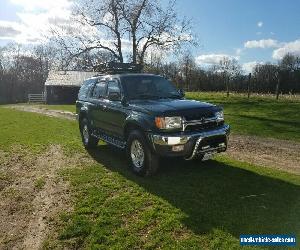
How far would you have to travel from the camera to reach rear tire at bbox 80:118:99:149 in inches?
447

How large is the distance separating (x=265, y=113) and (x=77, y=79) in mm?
39399

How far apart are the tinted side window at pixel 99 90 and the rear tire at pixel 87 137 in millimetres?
1059

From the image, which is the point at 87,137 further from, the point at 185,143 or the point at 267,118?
the point at 267,118

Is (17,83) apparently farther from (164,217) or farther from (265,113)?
(164,217)

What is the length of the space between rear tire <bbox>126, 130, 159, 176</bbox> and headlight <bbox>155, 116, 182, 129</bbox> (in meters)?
0.60

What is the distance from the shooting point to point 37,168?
962 cm

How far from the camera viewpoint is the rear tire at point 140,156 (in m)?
7.83

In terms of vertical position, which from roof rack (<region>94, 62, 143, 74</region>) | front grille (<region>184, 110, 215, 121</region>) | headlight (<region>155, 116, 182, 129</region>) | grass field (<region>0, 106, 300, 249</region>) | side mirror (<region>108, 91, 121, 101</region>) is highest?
roof rack (<region>94, 62, 143, 74</region>)

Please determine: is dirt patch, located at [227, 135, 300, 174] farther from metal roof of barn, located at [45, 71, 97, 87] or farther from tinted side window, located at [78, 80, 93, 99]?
metal roof of barn, located at [45, 71, 97, 87]

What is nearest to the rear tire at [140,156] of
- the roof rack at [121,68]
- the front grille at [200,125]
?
the front grille at [200,125]

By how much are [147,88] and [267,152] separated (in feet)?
13.6

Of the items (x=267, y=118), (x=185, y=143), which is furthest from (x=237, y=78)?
(x=185, y=143)

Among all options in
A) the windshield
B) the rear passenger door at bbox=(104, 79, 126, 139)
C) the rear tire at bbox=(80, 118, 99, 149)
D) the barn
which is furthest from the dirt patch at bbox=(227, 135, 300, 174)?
the barn

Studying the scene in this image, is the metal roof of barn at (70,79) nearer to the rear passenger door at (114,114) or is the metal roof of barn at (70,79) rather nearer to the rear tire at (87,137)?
the rear tire at (87,137)
